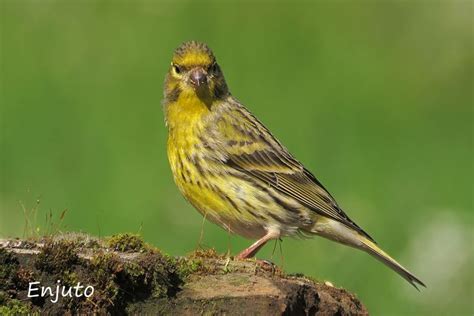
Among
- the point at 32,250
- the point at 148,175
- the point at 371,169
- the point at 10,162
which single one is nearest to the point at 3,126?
the point at 10,162

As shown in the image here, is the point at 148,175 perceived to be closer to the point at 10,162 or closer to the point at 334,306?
the point at 10,162

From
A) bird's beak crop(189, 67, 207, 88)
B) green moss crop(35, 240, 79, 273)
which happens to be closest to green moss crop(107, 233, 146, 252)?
green moss crop(35, 240, 79, 273)

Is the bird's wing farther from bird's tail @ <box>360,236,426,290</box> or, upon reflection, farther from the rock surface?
the rock surface

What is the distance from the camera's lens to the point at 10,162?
1334 cm

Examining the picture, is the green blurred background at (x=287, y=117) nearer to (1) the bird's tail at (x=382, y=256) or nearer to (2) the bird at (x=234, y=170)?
(1) the bird's tail at (x=382, y=256)

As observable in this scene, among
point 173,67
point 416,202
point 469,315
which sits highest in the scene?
point 173,67

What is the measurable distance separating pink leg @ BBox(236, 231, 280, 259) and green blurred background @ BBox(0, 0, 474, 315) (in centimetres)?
201

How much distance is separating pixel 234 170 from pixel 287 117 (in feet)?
17.1

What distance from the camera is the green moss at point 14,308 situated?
6.48 m

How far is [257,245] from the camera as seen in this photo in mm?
8812

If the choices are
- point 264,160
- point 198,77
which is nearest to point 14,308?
point 198,77

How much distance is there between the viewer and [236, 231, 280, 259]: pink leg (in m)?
8.50

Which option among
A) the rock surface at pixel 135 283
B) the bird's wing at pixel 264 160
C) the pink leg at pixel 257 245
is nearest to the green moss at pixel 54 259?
the rock surface at pixel 135 283

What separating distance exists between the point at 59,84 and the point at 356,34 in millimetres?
4753
